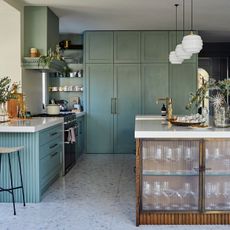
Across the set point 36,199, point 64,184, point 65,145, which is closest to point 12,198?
point 36,199

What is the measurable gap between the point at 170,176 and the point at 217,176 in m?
0.45

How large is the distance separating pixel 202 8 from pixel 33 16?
278 cm

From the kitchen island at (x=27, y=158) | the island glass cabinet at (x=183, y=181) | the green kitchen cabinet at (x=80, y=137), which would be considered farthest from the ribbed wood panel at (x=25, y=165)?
the green kitchen cabinet at (x=80, y=137)

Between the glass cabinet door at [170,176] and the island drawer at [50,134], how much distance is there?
1487 mm

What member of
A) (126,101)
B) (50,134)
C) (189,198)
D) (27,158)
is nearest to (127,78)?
(126,101)

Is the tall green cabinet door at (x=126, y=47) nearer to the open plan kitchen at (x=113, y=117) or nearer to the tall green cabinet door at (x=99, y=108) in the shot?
the open plan kitchen at (x=113, y=117)

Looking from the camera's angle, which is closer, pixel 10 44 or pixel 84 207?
pixel 84 207

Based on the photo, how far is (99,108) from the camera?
26.8ft

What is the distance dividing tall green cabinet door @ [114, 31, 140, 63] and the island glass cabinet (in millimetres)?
4780

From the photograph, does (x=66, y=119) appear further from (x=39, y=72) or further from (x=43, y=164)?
(x=43, y=164)

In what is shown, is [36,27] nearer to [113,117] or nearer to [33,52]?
[33,52]

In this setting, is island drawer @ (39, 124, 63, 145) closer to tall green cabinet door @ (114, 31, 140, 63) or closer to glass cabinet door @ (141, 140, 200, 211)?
glass cabinet door @ (141, 140, 200, 211)

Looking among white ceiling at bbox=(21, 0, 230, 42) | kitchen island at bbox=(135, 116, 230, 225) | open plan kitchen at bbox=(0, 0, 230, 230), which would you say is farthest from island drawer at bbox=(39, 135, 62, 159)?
white ceiling at bbox=(21, 0, 230, 42)

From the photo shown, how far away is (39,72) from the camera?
649cm
